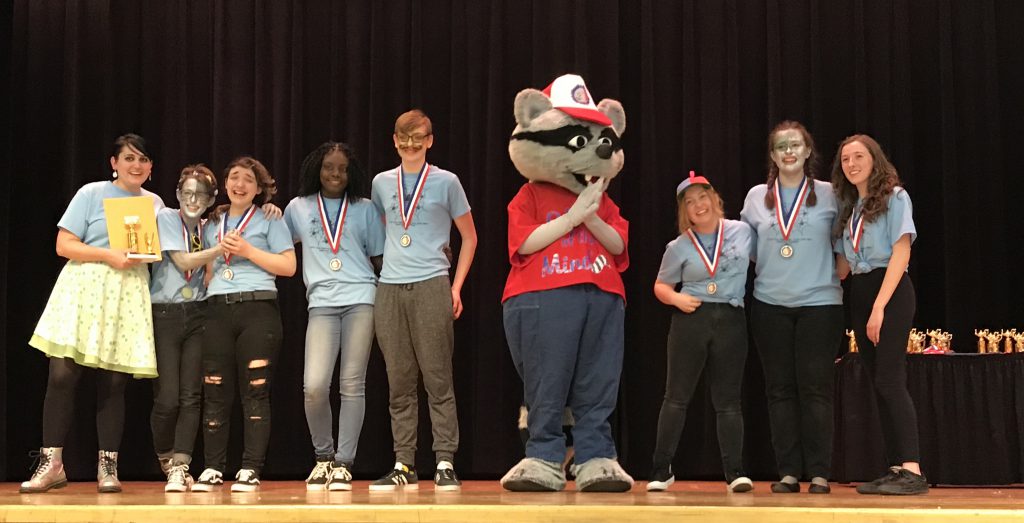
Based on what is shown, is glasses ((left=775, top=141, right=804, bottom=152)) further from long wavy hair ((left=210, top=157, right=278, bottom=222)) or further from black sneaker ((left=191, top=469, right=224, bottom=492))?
black sneaker ((left=191, top=469, right=224, bottom=492))

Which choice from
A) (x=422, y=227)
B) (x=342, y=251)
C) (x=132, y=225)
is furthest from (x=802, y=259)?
(x=132, y=225)

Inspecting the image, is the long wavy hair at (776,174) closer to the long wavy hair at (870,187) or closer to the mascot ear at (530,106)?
the long wavy hair at (870,187)

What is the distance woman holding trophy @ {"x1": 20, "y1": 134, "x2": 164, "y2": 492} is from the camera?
4.07 m

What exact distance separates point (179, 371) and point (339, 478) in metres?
0.83

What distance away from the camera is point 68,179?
5.84 m

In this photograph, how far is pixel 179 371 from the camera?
14.1ft

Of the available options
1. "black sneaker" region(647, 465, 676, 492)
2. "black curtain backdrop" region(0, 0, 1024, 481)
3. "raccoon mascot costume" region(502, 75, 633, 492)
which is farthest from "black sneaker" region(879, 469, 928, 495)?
"black curtain backdrop" region(0, 0, 1024, 481)

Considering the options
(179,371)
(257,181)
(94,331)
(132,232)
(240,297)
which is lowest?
(179,371)

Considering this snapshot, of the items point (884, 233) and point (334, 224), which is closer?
point (884, 233)

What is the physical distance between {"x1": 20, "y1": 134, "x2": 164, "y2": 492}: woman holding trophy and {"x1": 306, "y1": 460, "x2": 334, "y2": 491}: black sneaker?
0.73 metres

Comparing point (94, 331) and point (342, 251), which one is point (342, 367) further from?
point (94, 331)

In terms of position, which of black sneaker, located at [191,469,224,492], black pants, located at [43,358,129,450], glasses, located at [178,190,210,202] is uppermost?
glasses, located at [178,190,210,202]

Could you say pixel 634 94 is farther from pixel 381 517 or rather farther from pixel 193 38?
pixel 381 517

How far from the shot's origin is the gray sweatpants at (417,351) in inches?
161
